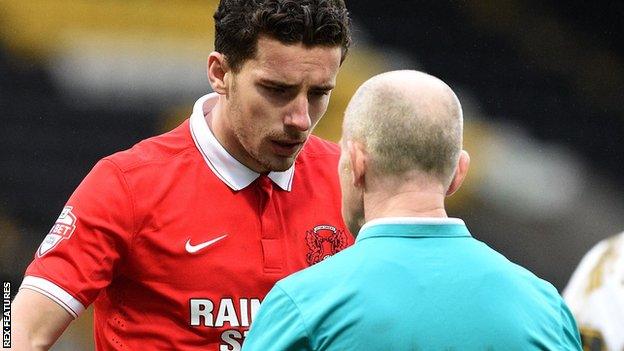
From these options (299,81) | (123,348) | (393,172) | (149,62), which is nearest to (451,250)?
(393,172)

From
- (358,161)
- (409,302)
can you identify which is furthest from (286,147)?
(409,302)

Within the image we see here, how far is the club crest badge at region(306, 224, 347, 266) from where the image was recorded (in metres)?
2.65

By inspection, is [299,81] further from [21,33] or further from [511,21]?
[511,21]

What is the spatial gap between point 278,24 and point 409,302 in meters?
0.88

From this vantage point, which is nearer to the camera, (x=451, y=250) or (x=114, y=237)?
(x=451, y=250)

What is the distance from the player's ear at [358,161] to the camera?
6.34ft

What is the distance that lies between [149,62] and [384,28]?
34.5 inches

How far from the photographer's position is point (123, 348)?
255 cm

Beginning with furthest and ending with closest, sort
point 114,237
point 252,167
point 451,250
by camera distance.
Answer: point 252,167
point 114,237
point 451,250

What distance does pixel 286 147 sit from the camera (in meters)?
2.58

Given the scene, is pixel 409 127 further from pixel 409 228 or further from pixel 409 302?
pixel 409 302

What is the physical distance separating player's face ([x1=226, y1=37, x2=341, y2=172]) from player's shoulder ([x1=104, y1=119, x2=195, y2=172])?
0.49ft

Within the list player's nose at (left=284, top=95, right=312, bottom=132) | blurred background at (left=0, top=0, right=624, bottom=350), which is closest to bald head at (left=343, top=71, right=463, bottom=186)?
player's nose at (left=284, top=95, right=312, bottom=132)

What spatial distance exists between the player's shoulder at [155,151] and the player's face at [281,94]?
15 centimetres
